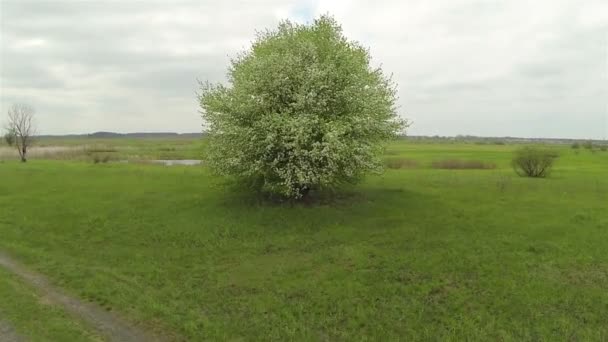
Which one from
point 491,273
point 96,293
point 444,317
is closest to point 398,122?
point 491,273

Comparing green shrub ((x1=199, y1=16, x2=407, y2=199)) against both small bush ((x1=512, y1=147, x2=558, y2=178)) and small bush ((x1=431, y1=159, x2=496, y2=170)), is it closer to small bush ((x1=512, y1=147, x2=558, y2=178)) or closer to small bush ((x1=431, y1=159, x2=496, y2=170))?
small bush ((x1=512, y1=147, x2=558, y2=178))

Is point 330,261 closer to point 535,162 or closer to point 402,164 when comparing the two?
point 535,162

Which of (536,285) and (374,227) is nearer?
(536,285)

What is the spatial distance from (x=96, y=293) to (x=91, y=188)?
824 inches

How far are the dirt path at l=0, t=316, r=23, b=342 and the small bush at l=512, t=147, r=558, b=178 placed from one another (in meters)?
40.1

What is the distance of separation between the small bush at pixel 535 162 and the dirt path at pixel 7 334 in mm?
40098

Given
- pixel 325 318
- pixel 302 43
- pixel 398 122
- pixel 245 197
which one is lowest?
pixel 325 318

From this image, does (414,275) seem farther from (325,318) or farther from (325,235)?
(325,235)

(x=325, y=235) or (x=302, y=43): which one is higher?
(x=302, y=43)

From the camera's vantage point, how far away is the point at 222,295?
507 inches

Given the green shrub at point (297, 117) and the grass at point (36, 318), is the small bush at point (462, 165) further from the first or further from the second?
the grass at point (36, 318)

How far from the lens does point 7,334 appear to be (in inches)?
379

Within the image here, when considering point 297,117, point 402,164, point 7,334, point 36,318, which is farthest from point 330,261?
point 402,164

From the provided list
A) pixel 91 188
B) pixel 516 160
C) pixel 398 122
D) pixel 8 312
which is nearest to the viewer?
pixel 8 312
